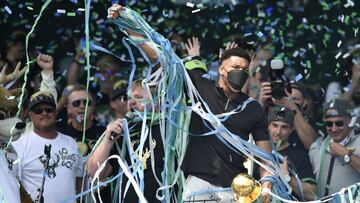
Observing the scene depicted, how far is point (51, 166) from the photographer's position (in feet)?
34.7

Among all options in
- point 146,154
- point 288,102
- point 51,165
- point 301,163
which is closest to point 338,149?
point 301,163

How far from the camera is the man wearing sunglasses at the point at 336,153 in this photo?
1091 centimetres

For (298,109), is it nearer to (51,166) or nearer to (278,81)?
(278,81)

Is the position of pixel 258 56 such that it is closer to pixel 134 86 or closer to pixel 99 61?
pixel 99 61

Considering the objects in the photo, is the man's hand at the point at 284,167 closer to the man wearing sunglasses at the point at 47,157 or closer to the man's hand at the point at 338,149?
the man's hand at the point at 338,149

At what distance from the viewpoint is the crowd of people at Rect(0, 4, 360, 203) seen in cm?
954

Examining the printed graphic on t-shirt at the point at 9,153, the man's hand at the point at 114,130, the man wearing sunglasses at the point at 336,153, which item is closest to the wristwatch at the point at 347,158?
the man wearing sunglasses at the point at 336,153

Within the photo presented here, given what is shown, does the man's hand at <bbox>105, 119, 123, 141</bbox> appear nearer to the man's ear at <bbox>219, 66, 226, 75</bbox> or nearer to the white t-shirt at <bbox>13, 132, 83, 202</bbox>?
→ the man's ear at <bbox>219, 66, 226, 75</bbox>

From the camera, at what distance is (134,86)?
10797 mm

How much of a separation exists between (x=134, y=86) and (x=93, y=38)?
3.14 m

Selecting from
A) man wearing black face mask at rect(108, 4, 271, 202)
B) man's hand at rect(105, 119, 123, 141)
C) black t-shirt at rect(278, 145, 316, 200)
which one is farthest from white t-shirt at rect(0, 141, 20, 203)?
black t-shirt at rect(278, 145, 316, 200)

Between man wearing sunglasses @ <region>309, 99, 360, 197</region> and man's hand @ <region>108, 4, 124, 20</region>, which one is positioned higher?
man's hand @ <region>108, 4, 124, 20</region>

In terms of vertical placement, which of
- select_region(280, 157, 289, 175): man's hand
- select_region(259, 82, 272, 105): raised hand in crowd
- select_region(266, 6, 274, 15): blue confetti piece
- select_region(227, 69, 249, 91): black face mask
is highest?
select_region(266, 6, 274, 15): blue confetti piece

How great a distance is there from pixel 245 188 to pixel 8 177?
Answer: 6.51ft
